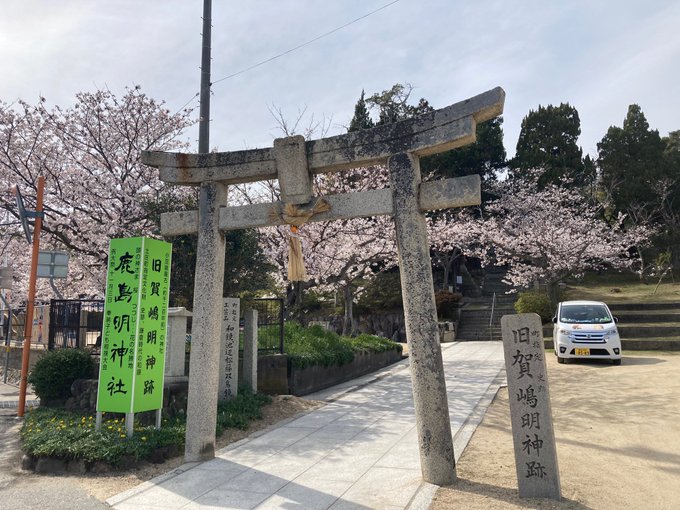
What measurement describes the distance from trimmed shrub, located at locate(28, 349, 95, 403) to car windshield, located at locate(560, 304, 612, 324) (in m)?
13.3

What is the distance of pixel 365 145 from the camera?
19.0ft

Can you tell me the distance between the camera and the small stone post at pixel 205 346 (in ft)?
20.3

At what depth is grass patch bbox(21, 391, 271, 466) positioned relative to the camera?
614cm

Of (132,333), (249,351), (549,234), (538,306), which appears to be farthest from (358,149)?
(549,234)

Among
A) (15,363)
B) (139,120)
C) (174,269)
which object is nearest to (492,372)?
(174,269)

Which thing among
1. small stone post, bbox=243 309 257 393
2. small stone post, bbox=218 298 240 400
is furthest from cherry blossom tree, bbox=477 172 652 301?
small stone post, bbox=218 298 240 400

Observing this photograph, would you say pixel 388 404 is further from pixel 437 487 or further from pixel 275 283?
pixel 275 283

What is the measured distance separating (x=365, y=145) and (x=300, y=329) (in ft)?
29.4

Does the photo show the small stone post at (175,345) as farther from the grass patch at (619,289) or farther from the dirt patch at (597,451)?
the grass patch at (619,289)

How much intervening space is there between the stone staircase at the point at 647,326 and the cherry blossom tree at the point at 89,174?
49.7 ft

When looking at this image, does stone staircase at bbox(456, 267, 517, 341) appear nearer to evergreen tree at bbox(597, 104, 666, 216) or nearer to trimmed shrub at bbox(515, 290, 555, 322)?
trimmed shrub at bbox(515, 290, 555, 322)

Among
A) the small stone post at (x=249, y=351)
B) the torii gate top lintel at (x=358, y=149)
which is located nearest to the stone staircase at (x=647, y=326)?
the small stone post at (x=249, y=351)

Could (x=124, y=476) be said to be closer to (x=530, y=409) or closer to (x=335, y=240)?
(x=530, y=409)

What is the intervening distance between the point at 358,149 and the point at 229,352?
5.30 m
